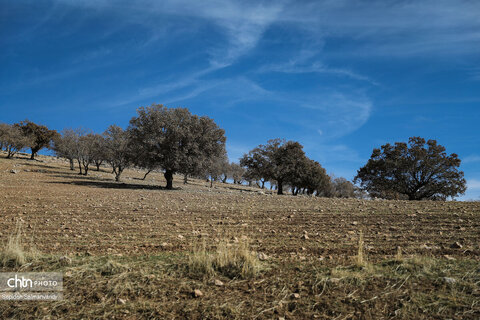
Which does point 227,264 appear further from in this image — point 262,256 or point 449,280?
point 449,280

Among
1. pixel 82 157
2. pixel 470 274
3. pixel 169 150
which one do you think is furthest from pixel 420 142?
pixel 82 157

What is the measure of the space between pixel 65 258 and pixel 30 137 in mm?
78195

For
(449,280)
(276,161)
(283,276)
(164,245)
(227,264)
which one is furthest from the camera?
(276,161)

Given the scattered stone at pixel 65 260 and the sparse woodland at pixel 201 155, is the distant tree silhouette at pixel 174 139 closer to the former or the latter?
the sparse woodland at pixel 201 155

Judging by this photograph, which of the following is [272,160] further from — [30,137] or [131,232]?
[30,137]

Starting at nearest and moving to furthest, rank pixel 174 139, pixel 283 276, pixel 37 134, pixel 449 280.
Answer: pixel 449 280 → pixel 283 276 → pixel 174 139 → pixel 37 134

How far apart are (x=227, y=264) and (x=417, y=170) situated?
42382mm

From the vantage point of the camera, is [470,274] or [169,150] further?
[169,150]

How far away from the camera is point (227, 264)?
533cm

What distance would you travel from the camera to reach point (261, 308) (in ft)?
13.6

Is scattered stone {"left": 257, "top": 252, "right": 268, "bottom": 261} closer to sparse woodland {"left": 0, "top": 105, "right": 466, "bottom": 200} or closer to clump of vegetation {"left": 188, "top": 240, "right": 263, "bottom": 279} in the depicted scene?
clump of vegetation {"left": 188, "top": 240, "right": 263, "bottom": 279}

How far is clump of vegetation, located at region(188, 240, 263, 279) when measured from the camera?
515 cm

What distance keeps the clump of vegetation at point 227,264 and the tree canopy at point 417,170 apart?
4063 cm

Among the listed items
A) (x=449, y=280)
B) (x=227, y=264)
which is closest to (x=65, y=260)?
(x=227, y=264)
